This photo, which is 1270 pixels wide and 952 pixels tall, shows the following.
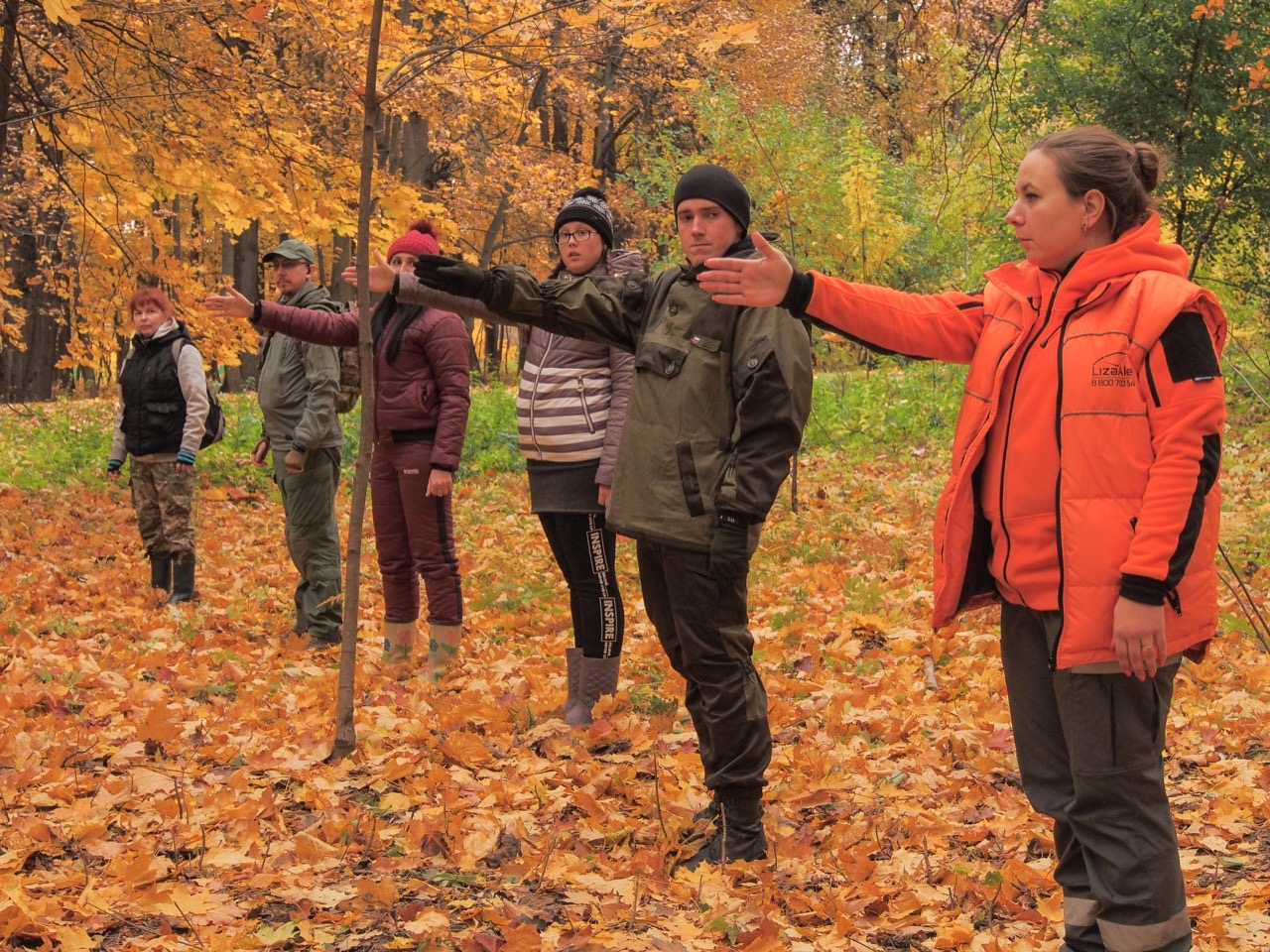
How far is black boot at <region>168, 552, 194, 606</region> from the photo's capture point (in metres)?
8.31

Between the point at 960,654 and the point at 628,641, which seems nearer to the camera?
the point at 960,654

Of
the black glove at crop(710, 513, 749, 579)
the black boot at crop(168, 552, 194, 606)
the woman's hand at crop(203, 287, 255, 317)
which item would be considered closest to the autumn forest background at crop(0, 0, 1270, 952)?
the black boot at crop(168, 552, 194, 606)

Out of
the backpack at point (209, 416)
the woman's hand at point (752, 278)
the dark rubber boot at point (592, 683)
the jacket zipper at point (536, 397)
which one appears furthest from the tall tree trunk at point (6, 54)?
the woman's hand at point (752, 278)

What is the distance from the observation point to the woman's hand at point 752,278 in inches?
112

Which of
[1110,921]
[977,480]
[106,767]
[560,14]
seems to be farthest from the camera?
[560,14]

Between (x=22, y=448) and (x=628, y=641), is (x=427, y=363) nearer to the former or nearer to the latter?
(x=628, y=641)

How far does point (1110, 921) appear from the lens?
102 inches

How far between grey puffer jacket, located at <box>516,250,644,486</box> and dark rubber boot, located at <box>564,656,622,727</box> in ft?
2.68

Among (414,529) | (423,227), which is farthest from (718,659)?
(423,227)

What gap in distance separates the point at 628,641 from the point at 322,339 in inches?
105

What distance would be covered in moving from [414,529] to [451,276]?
2707mm

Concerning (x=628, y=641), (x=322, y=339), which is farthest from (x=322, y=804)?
(x=628, y=641)

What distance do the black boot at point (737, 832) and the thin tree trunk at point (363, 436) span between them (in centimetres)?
149

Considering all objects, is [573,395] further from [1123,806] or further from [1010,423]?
[1123,806]
